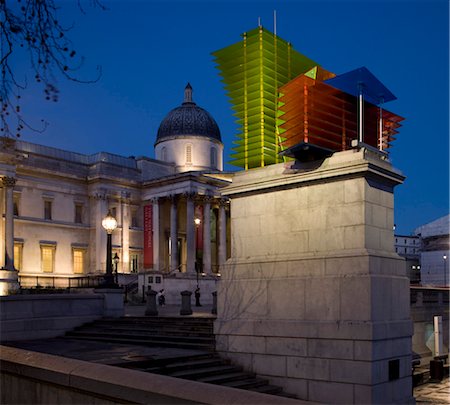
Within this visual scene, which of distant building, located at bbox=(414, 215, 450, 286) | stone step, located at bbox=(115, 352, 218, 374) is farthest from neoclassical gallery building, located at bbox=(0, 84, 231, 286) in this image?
distant building, located at bbox=(414, 215, 450, 286)

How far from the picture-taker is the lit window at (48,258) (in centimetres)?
5988

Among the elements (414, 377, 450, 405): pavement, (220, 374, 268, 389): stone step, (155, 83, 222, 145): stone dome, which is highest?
(155, 83, 222, 145): stone dome

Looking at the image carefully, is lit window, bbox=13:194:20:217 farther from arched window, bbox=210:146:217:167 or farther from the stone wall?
the stone wall

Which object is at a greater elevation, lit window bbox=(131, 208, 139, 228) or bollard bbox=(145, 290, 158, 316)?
lit window bbox=(131, 208, 139, 228)

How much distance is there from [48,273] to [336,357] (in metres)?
50.9

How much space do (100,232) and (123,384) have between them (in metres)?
57.0

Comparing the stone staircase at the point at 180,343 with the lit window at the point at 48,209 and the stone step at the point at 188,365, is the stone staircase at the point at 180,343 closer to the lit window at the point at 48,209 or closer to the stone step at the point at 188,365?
the stone step at the point at 188,365

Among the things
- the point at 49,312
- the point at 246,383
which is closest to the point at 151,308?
the point at 49,312

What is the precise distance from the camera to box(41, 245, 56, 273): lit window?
5988cm

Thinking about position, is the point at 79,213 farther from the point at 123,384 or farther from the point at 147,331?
the point at 123,384

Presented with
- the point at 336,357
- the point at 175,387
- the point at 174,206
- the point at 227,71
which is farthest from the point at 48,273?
the point at 175,387

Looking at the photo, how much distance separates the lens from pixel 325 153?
14.3m

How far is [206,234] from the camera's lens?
2603 inches

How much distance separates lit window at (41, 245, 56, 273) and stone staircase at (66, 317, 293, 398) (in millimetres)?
39370
